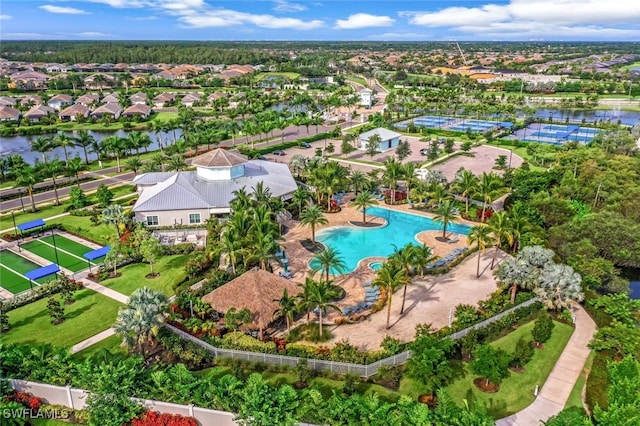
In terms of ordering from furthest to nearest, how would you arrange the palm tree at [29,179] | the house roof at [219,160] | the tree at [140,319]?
the house roof at [219,160] → the palm tree at [29,179] → the tree at [140,319]

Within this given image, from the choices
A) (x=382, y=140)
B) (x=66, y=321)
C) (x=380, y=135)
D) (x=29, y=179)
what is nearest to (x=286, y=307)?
(x=66, y=321)

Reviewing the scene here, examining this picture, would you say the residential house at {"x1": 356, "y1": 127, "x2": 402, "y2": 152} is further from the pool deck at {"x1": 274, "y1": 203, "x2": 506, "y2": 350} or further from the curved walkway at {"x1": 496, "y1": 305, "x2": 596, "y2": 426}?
the curved walkway at {"x1": 496, "y1": 305, "x2": 596, "y2": 426}

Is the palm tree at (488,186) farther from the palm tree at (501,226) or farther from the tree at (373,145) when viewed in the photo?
the tree at (373,145)

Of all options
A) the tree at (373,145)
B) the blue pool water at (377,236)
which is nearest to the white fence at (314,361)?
the blue pool water at (377,236)

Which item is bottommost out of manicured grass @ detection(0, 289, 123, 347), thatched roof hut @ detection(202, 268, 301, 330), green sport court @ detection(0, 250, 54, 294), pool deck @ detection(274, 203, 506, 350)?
pool deck @ detection(274, 203, 506, 350)

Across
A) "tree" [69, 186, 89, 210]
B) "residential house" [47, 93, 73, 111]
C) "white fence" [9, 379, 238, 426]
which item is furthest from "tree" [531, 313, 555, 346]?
"residential house" [47, 93, 73, 111]

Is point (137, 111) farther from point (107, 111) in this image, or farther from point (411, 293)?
point (411, 293)

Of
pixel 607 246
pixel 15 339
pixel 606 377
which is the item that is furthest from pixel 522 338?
pixel 15 339
